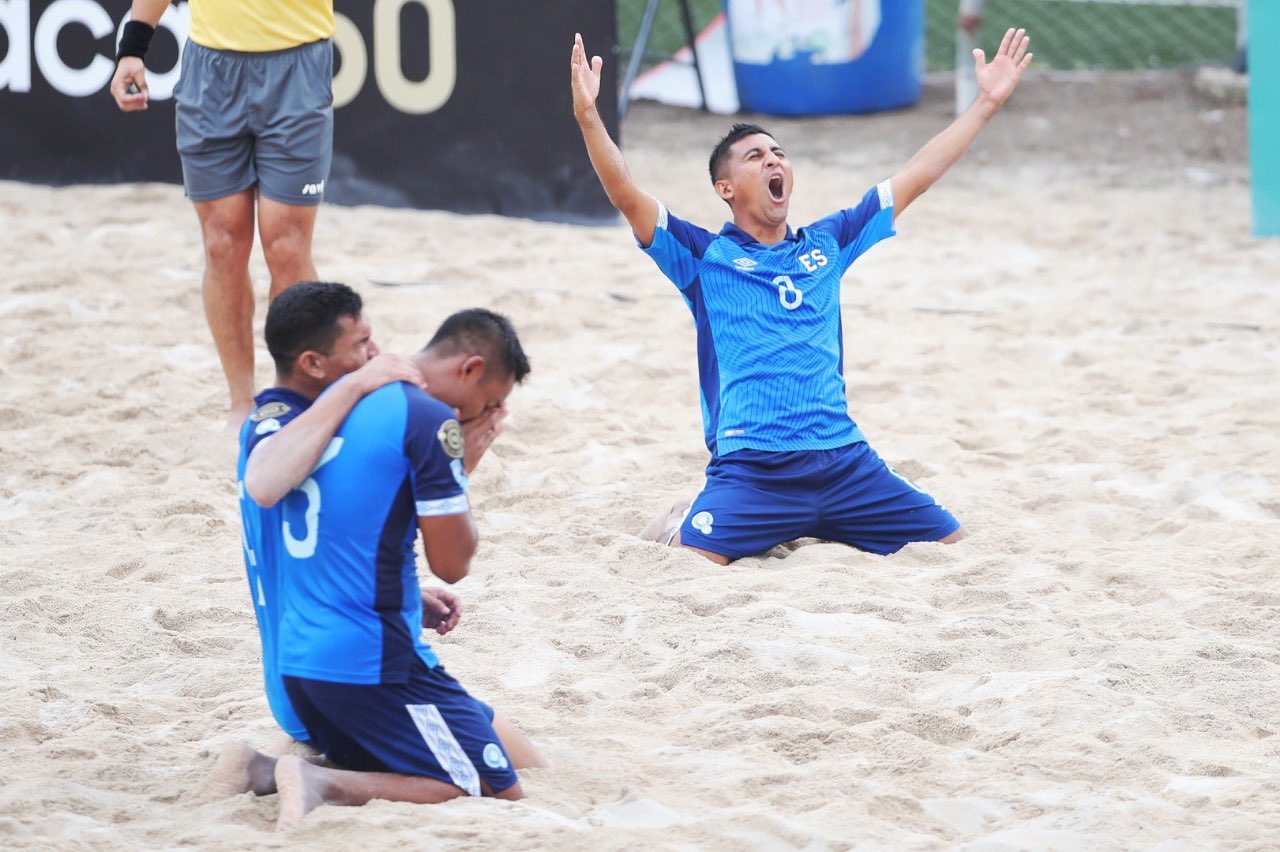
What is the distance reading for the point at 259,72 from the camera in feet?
16.2

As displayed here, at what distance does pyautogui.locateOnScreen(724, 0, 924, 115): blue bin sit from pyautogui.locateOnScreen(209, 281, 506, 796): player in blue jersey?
30.9 ft

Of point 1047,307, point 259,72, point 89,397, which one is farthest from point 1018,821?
point 1047,307

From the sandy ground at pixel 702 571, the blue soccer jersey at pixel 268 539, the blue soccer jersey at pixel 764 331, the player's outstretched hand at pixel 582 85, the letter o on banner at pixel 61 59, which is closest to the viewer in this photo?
the blue soccer jersey at pixel 268 539

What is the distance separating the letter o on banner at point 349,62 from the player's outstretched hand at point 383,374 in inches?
226

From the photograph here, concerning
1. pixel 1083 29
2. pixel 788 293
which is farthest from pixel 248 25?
pixel 1083 29

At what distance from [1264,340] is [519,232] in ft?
11.8

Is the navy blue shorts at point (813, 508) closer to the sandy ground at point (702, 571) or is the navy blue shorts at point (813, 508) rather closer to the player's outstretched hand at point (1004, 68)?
the sandy ground at point (702, 571)

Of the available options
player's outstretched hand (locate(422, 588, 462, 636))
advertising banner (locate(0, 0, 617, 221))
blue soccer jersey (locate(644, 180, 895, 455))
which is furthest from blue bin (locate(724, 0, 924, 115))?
player's outstretched hand (locate(422, 588, 462, 636))

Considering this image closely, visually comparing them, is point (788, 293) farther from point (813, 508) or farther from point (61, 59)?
point (61, 59)

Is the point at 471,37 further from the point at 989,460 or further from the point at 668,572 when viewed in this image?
the point at 668,572

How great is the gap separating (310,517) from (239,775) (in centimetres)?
51

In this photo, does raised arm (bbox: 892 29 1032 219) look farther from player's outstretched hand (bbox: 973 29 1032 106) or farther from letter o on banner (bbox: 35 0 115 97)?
letter o on banner (bbox: 35 0 115 97)

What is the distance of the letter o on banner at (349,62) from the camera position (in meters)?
8.03

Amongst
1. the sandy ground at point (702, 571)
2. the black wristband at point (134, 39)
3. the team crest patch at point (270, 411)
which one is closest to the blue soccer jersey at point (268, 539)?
the team crest patch at point (270, 411)
